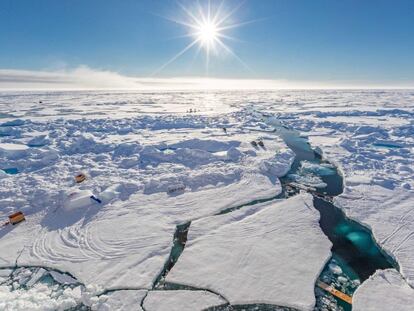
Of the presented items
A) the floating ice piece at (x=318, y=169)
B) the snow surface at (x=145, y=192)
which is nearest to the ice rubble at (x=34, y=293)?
the snow surface at (x=145, y=192)

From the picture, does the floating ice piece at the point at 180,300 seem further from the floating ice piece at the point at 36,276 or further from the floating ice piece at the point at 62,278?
the floating ice piece at the point at 36,276

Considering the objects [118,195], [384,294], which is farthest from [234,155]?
[384,294]

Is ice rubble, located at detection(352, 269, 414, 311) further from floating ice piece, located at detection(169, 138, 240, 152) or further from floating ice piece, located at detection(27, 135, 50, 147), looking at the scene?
floating ice piece, located at detection(27, 135, 50, 147)

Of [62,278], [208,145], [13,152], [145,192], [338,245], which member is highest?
[208,145]

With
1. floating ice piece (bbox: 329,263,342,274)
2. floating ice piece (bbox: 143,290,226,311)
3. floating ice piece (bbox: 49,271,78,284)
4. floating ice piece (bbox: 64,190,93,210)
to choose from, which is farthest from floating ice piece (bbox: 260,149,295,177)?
floating ice piece (bbox: 49,271,78,284)

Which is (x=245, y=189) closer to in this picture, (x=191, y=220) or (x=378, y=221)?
(x=191, y=220)

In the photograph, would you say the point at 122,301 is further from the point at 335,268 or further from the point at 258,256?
the point at 335,268
